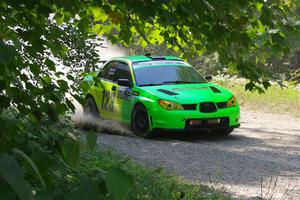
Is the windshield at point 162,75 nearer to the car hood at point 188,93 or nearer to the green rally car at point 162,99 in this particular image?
the green rally car at point 162,99

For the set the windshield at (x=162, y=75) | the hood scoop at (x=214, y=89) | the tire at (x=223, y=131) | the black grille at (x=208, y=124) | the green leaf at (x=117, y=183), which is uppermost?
the windshield at (x=162, y=75)

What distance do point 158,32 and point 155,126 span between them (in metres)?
6.52

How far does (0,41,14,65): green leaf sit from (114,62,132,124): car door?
1136 centimetres

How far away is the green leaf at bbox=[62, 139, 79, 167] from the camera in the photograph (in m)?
1.45

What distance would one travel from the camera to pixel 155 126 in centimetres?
1202

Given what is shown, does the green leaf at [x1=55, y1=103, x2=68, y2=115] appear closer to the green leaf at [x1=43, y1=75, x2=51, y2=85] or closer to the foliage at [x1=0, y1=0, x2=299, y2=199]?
the foliage at [x1=0, y1=0, x2=299, y2=199]

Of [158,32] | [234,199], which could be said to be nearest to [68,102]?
[158,32]

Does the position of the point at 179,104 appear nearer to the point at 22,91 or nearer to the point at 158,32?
the point at 158,32

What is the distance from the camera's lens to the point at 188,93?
12.2m

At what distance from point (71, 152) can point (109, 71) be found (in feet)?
40.9

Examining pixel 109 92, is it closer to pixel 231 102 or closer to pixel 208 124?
pixel 208 124

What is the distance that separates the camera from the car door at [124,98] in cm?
1276

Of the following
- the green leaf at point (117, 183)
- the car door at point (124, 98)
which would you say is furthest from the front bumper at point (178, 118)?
the green leaf at point (117, 183)

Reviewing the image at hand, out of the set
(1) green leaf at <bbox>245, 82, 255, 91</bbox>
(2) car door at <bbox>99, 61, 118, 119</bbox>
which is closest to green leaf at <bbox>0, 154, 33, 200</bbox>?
(1) green leaf at <bbox>245, 82, 255, 91</bbox>
